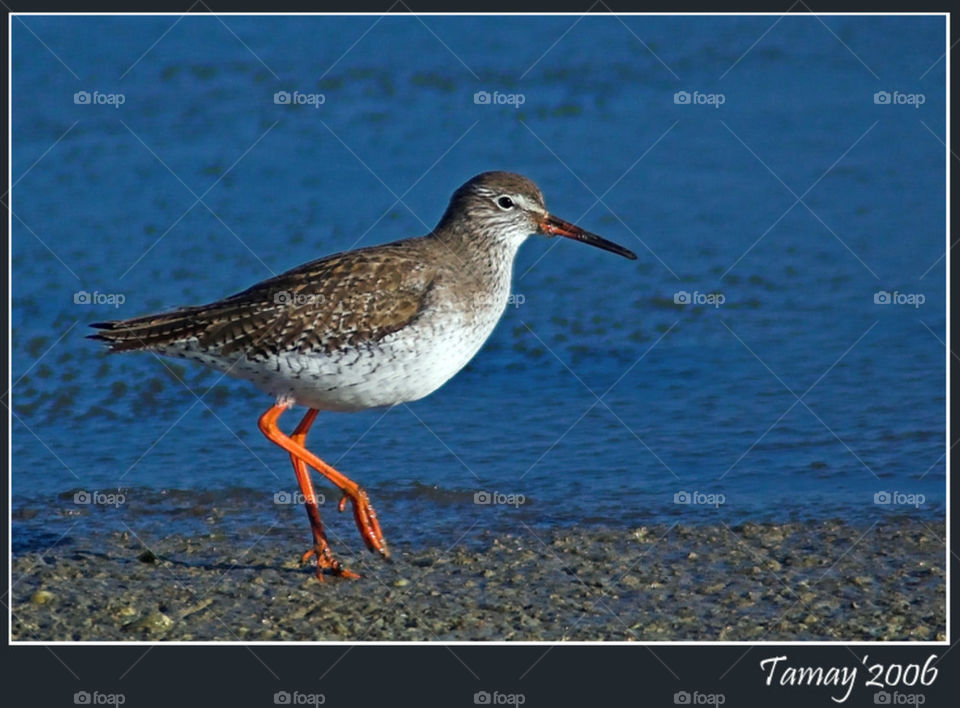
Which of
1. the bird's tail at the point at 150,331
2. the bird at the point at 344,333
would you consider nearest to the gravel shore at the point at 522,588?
the bird at the point at 344,333

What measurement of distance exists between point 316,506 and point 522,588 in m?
→ 1.66

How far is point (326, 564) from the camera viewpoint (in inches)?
387

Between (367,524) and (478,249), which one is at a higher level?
(478,249)

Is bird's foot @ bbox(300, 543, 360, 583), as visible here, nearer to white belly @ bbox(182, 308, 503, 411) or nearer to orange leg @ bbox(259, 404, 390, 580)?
orange leg @ bbox(259, 404, 390, 580)

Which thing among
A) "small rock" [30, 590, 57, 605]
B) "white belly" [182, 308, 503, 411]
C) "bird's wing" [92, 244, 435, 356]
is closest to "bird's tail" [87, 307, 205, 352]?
"bird's wing" [92, 244, 435, 356]

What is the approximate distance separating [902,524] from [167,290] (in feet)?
27.8

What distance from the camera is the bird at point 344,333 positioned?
9.87m

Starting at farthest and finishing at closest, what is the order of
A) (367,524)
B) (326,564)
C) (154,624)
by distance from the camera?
(367,524) → (326,564) → (154,624)

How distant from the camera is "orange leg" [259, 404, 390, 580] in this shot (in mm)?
9859

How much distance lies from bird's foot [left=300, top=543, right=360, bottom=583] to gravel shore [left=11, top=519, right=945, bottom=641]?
0.08 meters

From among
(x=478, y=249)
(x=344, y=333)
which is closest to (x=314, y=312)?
(x=344, y=333)

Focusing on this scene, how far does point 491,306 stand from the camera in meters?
10.5

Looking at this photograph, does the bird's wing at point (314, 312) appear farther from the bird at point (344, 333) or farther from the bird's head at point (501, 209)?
the bird's head at point (501, 209)

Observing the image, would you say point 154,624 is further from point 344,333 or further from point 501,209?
point 501,209
